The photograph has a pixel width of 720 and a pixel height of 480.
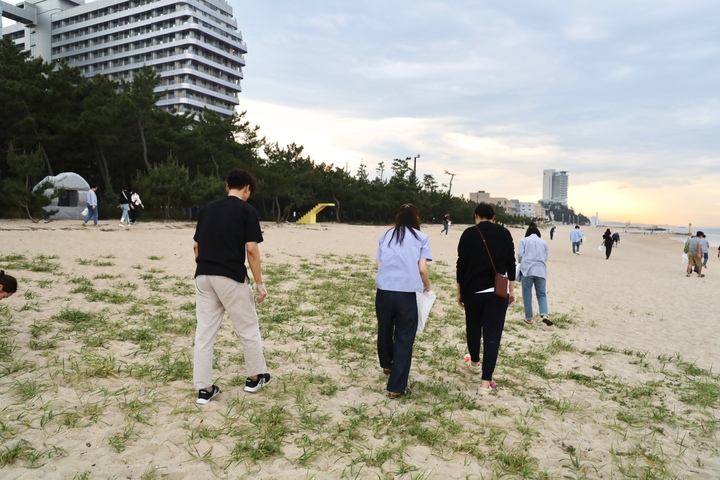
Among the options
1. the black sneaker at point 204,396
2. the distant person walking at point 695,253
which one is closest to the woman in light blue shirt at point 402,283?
the black sneaker at point 204,396

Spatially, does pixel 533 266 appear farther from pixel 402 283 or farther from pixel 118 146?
pixel 118 146

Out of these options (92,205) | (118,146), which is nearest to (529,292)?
(92,205)

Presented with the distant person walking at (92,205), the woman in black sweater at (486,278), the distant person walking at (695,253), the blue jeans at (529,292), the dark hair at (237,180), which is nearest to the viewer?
the dark hair at (237,180)

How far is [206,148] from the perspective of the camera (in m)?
37.2

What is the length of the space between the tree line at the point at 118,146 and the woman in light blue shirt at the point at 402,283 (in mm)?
23121

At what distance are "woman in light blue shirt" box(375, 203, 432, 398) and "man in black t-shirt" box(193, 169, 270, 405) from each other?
46.4 inches

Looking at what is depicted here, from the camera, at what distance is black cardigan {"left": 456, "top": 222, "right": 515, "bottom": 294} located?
4.35 metres

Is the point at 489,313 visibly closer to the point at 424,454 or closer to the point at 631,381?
the point at 424,454

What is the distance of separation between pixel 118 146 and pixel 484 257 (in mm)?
37535

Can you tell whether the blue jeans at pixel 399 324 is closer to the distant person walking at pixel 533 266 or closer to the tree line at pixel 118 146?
the distant person walking at pixel 533 266

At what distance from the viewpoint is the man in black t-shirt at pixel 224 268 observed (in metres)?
3.56

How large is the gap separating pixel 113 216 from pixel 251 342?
3109 cm

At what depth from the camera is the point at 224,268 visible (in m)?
3.55

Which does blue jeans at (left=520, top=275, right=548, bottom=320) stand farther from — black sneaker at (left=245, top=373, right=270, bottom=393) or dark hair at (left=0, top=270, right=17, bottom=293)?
dark hair at (left=0, top=270, right=17, bottom=293)
